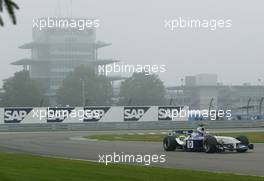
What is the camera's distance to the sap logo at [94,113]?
55375mm

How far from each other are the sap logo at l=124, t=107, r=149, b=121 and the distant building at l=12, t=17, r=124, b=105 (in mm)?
4717

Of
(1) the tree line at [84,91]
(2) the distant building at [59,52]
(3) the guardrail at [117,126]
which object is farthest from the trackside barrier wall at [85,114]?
(2) the distant building at [59,52]

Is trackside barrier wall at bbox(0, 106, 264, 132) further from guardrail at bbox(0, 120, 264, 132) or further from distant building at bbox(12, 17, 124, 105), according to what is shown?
distant building at bbox(12, 17, 124, 105)

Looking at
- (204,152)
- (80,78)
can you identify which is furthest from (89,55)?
(204,152)

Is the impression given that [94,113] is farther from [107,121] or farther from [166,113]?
[166,113]

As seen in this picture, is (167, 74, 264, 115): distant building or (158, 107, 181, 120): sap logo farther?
(158, 107, 181, 120): sap logo

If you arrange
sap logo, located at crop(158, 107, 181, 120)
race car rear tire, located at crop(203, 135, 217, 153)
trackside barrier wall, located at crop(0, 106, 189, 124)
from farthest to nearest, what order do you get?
sap logo, located at crop(158, 107, 181, 120) < trackside barrier wall, located at crop(0, 106, 189, 124) < race car rear tire, located at crop(203, 135, 217, 153)

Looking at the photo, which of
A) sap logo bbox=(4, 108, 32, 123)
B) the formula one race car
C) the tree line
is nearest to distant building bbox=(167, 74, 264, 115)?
the tree line

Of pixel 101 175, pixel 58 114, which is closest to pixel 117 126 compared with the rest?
pixel 58 114

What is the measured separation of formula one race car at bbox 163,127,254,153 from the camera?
72.1 ft

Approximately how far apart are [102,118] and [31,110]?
619cm

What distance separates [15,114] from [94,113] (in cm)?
668

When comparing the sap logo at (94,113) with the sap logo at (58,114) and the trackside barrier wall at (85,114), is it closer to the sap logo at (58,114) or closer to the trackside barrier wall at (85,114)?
the trackside barrier wall at (85,114)

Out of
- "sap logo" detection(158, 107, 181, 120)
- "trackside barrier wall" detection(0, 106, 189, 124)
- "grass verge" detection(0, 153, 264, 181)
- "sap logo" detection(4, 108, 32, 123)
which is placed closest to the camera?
"grass verge" detection(0, 153, 264, 181)
